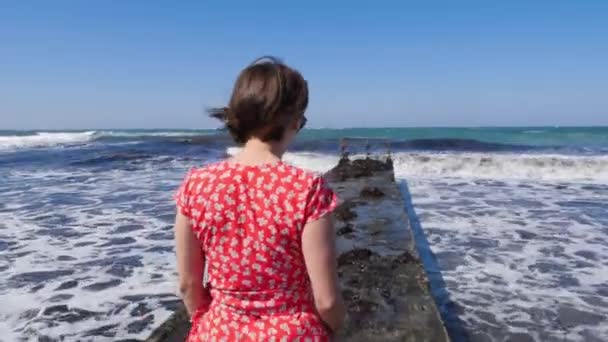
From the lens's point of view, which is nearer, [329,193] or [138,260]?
[329,193]

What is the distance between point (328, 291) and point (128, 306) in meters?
4.48

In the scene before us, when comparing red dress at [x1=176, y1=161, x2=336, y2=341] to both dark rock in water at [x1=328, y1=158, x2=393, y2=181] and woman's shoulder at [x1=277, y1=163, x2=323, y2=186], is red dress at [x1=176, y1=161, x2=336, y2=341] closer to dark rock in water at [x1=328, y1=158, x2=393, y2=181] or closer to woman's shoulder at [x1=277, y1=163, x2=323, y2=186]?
woman's shoulder at [x1=277, y1=163, x2=323, y2=186]

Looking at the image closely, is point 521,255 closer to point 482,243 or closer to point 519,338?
point 482,243

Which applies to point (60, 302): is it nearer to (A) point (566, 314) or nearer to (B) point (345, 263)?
(B) point (345, 263)

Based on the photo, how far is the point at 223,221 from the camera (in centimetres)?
148

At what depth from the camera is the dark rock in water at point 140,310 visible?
5164mm

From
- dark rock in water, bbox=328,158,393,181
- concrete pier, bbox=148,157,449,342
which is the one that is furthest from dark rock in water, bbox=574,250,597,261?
dark rock in water, bbox=328,158,393,181

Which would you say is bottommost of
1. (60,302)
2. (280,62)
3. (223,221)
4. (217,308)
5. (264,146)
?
(60,302)

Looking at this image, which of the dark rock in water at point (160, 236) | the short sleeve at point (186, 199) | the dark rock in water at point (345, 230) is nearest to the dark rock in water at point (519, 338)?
the dark rock in water at point (345, 230)

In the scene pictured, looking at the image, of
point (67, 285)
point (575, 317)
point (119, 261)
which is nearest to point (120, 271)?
point (119, 261)

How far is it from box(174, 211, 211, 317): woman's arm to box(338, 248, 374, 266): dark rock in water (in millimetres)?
3500

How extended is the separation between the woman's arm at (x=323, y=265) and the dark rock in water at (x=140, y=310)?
413cm

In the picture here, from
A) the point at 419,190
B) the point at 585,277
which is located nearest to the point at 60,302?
the point at 585,277

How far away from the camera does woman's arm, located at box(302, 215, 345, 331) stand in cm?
140
